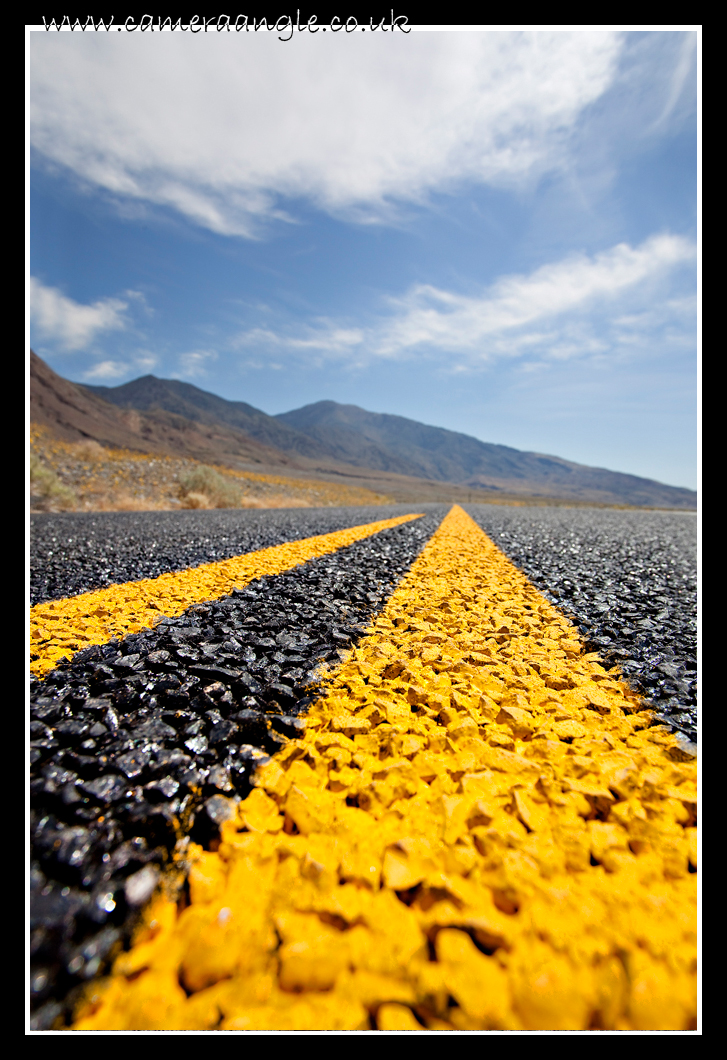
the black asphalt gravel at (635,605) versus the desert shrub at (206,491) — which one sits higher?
the desert shrub at (206,491)

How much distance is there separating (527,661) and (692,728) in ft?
2.42

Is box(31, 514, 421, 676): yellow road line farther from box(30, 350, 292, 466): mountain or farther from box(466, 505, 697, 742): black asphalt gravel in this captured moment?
box(30, 350, 292, 466): mountain

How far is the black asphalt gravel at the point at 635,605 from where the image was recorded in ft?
7.13

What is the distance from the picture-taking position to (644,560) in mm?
6398

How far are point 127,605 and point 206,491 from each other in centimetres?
1511

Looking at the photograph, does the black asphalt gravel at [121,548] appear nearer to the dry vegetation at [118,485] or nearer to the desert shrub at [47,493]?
the desert shrub at [47,493]

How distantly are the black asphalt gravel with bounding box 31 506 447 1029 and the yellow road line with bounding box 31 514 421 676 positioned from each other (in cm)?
19

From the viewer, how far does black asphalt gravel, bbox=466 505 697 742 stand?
217cm

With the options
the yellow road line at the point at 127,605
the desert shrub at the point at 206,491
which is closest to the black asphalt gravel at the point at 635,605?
the yellow road line at the point at 127,605

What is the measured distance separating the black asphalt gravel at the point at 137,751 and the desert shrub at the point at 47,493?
13.4 meters

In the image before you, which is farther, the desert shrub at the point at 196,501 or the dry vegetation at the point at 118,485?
the desert shrub at the point at 196,501

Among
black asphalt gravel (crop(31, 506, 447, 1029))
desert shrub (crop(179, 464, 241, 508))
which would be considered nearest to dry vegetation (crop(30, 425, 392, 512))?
desert shrub (crop(179, 464, 241, 508))
